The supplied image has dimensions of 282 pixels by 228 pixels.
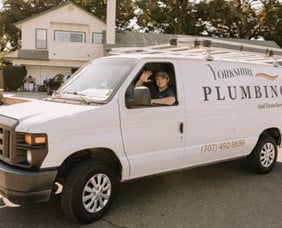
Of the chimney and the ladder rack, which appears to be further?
the chimney

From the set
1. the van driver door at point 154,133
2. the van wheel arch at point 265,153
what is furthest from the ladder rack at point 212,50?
the van wheel arch at point 265,153

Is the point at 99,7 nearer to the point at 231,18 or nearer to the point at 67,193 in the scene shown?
the point at 231,18

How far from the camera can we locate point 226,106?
606 cm

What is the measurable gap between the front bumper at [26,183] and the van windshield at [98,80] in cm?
118

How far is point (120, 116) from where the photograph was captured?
472cm

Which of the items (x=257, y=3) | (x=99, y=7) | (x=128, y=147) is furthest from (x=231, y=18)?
(x=128, y=147)

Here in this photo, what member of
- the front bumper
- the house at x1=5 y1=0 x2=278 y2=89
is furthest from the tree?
the front bumper

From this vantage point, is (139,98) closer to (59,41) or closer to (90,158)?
(90,158)

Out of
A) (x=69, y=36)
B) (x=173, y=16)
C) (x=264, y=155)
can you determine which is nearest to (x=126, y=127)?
(x=264, y=155)

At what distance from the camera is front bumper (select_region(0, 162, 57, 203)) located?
4070 millimetres

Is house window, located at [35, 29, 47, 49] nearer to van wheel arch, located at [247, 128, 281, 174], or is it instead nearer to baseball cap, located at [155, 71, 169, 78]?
van wheel arch, located at [247, 128, 281, 174]

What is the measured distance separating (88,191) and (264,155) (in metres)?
3.78

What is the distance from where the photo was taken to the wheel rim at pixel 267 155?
690 centimetres

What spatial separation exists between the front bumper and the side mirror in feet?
4.21
